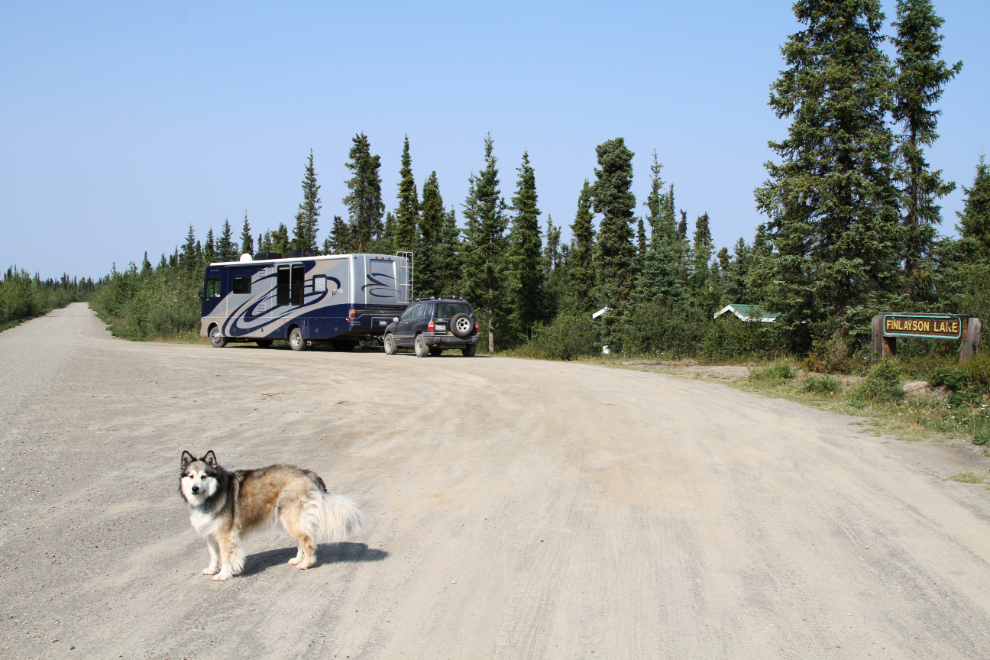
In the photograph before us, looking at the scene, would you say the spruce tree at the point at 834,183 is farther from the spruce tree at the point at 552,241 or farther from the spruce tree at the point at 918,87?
the spruce tree at the point at 552,241

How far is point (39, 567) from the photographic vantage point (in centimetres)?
484

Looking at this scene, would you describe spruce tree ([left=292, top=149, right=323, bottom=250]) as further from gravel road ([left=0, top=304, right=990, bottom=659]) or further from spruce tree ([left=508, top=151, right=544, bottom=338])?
gravel road ([left=0, top=304, right=990, bottom=659])

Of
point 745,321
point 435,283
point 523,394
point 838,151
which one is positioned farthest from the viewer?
point 435,283

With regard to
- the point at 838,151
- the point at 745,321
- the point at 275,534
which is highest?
the point at 838,151

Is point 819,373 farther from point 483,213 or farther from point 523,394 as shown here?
point 483,213

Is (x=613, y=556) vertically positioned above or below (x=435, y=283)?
below

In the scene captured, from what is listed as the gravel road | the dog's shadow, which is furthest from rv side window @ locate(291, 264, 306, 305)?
the dog's shadow

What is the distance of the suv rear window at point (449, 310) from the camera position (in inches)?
892

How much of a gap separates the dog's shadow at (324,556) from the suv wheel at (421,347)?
17090 millimetres

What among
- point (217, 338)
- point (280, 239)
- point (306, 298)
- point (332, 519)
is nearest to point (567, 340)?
point (306, 298)

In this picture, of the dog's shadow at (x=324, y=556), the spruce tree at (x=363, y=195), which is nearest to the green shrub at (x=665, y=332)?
the dog's shadow at (x=324, y=556)

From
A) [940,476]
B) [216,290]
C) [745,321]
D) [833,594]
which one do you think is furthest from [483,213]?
[833,594]

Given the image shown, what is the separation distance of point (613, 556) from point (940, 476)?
15.5 ft

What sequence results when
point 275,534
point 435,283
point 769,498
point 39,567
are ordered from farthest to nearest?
point 435,283 < point 769,498 < point 275,534 < point 39,567
